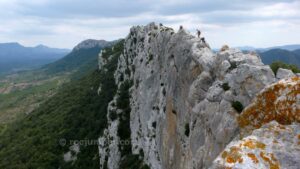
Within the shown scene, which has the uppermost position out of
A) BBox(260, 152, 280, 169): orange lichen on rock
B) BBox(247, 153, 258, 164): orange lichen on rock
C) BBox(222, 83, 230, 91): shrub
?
BBox(247, 153, 258, 164): orange lichen on rock

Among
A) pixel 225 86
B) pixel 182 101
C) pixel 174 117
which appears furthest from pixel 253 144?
pixel 174 117

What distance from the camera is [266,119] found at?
1380 centimetres

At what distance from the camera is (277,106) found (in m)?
13.3

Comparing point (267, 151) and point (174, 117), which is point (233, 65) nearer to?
point (174, 117)

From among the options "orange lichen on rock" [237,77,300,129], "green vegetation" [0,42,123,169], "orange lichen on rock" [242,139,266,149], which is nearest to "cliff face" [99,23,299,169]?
"orange lichen on rock" [237,77,300,129]

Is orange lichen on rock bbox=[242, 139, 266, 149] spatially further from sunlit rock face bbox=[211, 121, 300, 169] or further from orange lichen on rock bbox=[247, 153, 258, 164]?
orange lichen on rock bbox=[247, 153, 258, 164]

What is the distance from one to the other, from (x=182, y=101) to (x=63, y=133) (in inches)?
2607

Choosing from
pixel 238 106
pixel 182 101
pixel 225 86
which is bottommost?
pixel 182 101

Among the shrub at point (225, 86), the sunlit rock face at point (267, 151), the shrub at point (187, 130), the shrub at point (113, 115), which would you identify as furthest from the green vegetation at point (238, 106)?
the shrub at point (113, 115)

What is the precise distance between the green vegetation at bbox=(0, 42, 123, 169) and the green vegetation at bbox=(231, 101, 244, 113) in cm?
5872

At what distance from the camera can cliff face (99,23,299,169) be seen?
21641mm

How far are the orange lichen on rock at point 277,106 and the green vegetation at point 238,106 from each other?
18.5 feet

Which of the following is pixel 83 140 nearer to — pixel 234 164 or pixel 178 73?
pixel 178 73

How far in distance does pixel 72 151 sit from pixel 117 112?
19654mm
